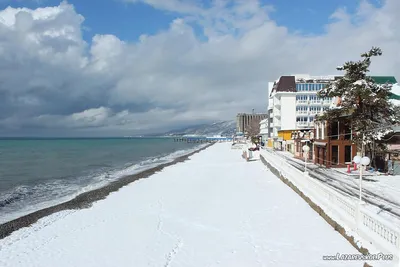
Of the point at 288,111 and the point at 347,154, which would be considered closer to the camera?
the point at 347,154

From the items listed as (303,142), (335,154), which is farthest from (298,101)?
(335,154)

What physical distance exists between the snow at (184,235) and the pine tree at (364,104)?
12544mm

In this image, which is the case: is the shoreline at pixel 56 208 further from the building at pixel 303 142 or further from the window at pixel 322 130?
the building at pixel 303 142

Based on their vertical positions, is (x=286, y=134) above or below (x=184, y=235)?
above

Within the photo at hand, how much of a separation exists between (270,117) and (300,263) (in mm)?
82285

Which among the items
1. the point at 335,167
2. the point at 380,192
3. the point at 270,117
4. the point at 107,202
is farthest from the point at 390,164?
the point at 270,117

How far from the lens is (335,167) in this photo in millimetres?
33688

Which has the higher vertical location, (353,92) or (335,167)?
(353,92)

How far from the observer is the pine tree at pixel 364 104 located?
28.4 metres

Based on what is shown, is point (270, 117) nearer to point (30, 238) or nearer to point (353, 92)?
point (353, 92)

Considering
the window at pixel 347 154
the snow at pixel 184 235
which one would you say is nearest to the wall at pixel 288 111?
the window at pixel 347 154

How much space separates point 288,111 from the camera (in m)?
75.7

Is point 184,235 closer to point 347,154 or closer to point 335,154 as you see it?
point 335,154

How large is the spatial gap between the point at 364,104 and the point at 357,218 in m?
22.4
